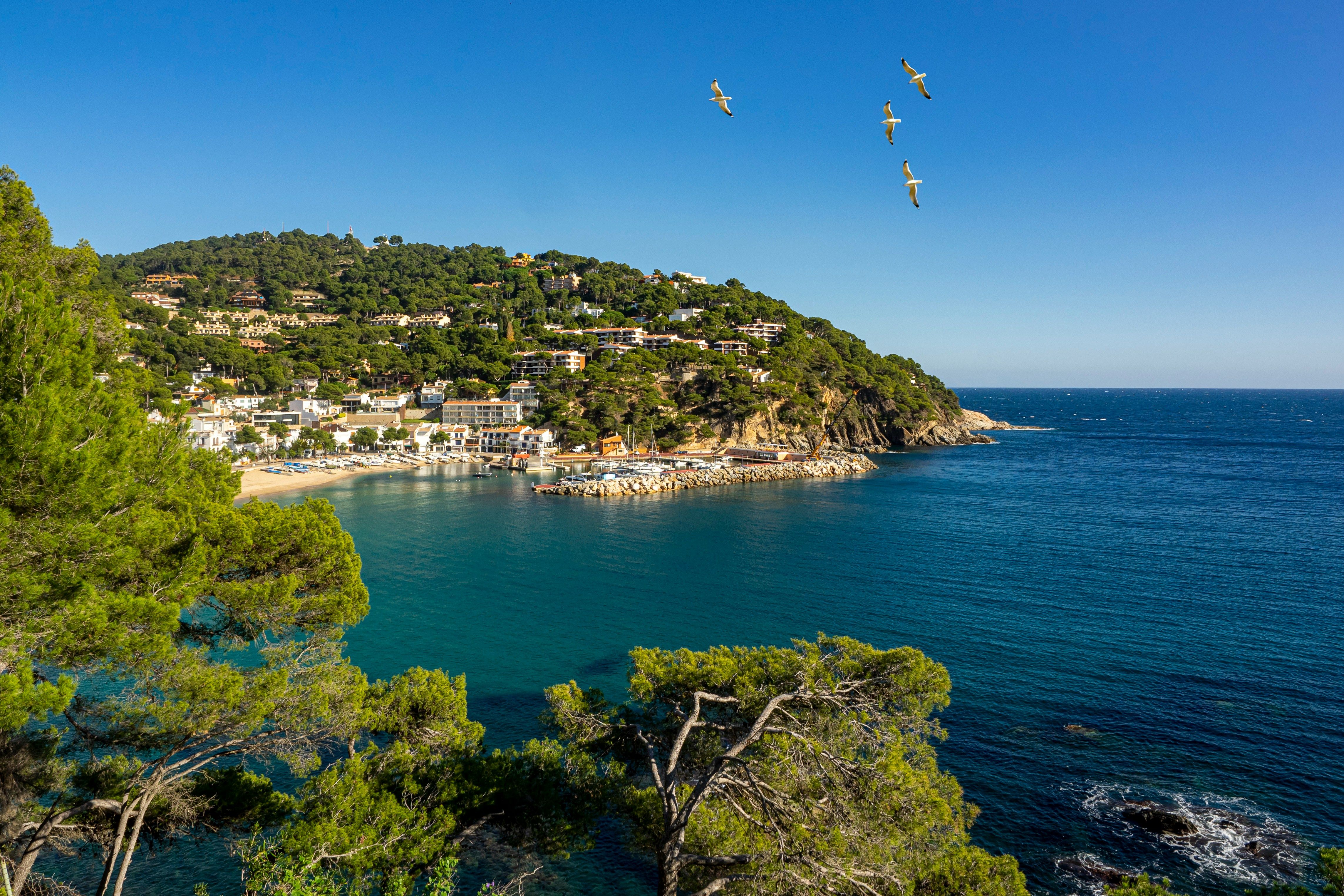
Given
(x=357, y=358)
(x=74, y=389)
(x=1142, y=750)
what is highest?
(x=357, y=358)

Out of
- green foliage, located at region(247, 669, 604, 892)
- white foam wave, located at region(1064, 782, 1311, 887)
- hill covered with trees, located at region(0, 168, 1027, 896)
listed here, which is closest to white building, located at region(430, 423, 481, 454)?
hill covered with trees, located at region(0, 168, 1027, 896)

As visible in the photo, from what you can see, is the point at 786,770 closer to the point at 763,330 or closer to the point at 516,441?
the point at 516,441

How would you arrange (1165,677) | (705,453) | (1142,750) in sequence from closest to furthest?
(1142,750) → (1165,677) → (705,453)

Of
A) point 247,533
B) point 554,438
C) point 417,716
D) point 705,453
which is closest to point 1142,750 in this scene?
point 417,716

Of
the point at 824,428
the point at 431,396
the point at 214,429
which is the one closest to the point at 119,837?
the point at 214,429

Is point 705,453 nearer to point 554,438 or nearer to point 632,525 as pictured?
point 554,438

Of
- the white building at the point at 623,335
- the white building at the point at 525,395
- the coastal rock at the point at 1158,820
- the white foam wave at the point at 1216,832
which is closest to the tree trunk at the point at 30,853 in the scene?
the white foam wave at the point at 1216,832
